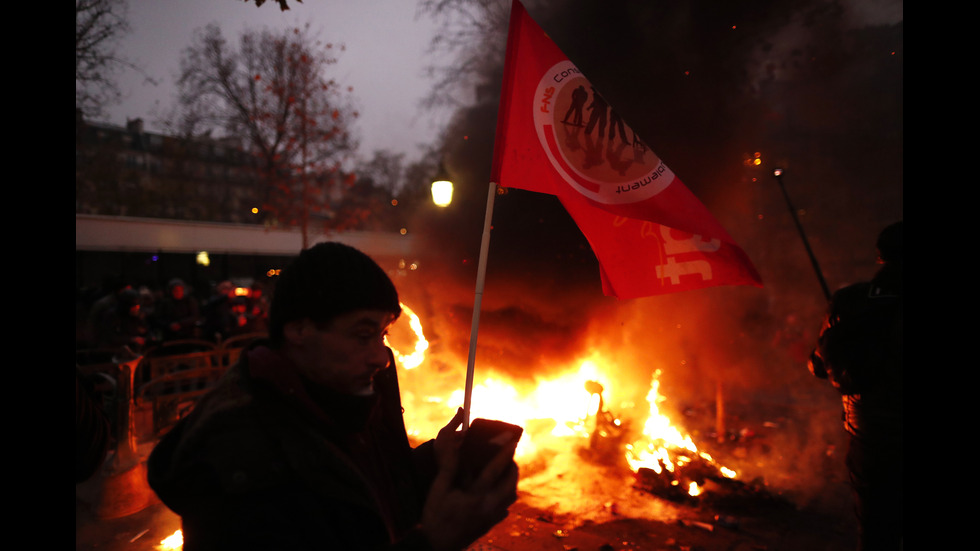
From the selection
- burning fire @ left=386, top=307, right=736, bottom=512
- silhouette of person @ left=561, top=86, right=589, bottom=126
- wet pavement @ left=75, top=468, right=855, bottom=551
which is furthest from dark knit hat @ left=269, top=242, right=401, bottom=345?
burning fire @ left=386, top=307, right=736, bottom=512

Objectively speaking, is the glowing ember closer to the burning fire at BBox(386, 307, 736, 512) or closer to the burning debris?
the burning fire at BBox(386, 307, 736, 512)

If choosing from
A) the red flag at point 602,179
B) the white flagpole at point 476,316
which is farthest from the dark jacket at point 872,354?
the white flagpole at point 476,316

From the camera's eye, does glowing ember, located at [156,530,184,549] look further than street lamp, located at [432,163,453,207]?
No

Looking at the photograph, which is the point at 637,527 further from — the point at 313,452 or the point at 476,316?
the point at 313,452

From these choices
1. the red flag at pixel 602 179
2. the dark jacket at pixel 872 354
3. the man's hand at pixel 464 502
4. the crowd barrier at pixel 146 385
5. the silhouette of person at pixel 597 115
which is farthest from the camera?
the crowd barrier at pixel 146 385

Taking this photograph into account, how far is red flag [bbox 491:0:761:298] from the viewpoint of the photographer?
9.16ft

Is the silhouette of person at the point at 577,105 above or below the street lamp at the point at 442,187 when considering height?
above

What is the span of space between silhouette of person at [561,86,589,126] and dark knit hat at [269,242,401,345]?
6.18ft

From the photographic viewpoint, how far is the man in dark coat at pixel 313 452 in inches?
44.6

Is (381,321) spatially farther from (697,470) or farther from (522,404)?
(522,404)

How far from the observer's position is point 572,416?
23.7 ft

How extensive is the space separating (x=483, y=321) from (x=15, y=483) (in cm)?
751

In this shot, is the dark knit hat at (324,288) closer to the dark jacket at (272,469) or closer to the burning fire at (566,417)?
the dark jacket at (272,469)

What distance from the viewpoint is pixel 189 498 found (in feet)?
3.83
